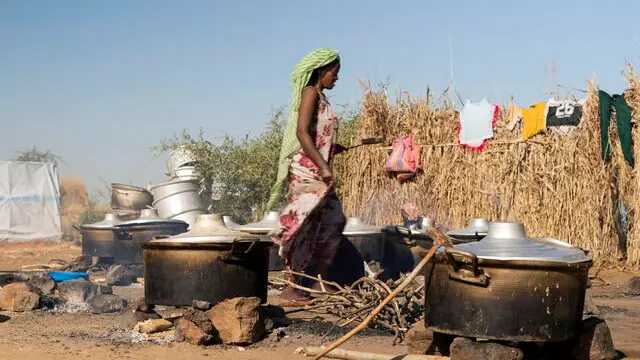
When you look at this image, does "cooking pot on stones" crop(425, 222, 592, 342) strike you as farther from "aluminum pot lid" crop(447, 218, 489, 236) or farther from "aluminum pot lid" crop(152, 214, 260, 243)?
"aluminum pot lid" crop(447, 218, 489, 236)

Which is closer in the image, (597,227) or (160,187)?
(597,227)

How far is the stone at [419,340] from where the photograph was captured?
421 centimetres

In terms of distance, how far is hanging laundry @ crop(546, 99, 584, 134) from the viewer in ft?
34.2

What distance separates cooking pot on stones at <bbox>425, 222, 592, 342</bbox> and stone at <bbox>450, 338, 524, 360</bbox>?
0.04 m

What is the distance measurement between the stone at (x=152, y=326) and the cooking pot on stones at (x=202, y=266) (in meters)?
0.12

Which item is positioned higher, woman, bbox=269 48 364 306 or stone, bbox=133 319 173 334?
woman, bbox=269 48 364 306

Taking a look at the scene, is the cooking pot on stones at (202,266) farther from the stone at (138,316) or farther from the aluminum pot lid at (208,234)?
the stone at (138,316)

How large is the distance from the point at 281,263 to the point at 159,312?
2.72 m

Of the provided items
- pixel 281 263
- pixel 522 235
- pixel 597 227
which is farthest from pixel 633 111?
pixel 522 235

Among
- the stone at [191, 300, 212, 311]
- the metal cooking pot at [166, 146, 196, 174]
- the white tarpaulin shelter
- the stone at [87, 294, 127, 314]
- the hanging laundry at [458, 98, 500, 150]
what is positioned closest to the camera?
the stone at [191, 300, 212, 311]

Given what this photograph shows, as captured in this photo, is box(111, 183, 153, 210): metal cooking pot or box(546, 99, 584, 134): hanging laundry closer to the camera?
box(546, 99, 584, 134): hanging laundry

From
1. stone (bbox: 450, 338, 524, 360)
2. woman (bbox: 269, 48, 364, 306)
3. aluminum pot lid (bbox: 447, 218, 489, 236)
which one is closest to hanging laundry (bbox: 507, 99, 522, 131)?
aluminum pot lid (bbox: 447, 218, 489, 236)

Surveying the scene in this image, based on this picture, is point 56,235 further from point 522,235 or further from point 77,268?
point 522,235

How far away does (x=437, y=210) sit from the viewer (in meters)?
11.8
